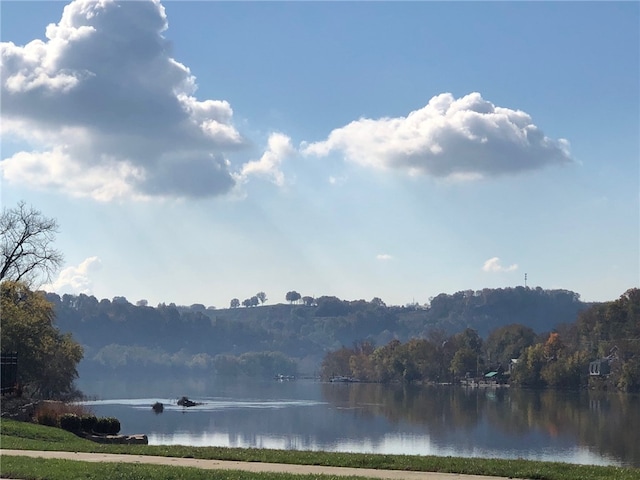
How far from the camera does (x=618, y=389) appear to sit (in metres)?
150

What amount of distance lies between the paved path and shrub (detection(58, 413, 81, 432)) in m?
11.7

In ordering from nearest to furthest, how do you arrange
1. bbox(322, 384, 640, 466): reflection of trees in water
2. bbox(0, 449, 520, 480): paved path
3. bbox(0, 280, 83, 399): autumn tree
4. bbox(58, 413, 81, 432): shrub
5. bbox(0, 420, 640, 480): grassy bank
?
bbox(0, 420, 640, 480): grassy bank < bbox(0, 449, 520, 480): paved path < bbox(58, 413, 81, 432): shrub < bbox(0, 280, 83, 399): autumn tree < bbox(322, 384, 640, 466): reflection of trees in water

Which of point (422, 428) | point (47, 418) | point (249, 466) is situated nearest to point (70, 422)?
point (47, 418)

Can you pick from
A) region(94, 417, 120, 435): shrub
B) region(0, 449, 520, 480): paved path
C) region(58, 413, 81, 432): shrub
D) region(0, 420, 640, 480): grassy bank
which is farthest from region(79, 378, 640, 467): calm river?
region(0, 449, 520, 480): paved path

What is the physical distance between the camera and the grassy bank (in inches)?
934

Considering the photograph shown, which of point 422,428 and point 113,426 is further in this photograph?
point 422,428

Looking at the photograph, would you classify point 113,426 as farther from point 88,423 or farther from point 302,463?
point 302,463

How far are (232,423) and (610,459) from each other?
41882mm

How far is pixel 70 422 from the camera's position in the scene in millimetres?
41531

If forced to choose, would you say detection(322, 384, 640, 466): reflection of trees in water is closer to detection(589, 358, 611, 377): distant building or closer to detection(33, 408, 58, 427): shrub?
detection(589, 358, 611, 377): distant building

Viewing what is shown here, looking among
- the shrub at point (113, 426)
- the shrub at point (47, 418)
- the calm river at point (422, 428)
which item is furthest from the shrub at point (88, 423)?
the calm river at point (422, 428)

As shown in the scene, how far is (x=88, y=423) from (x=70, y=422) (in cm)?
102

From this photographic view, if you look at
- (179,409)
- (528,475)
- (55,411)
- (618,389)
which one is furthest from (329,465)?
(618,389)

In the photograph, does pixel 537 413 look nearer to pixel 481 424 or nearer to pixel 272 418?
pixel 481 424
